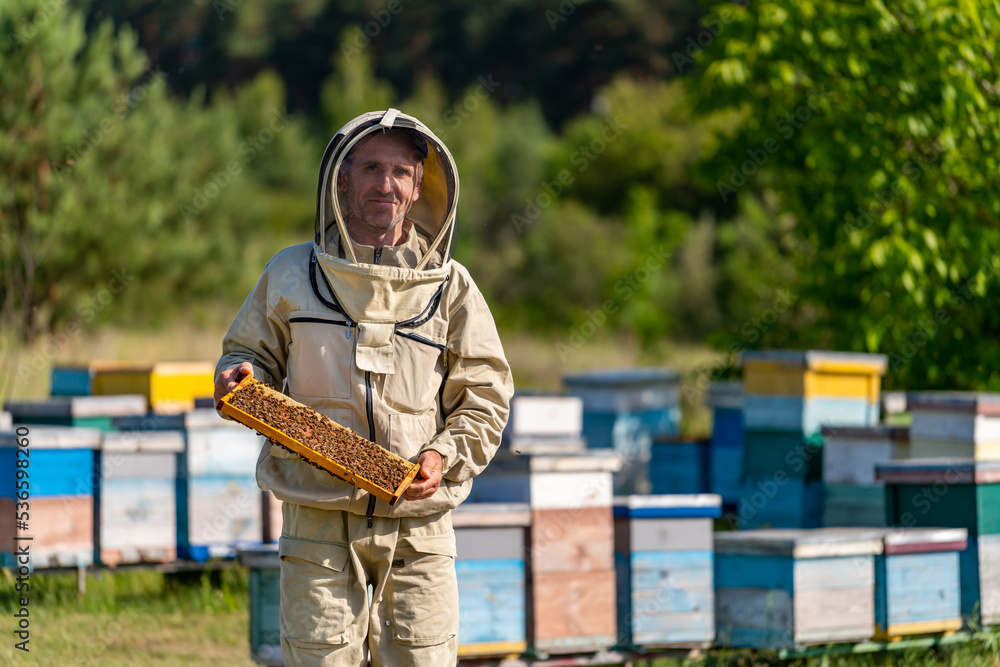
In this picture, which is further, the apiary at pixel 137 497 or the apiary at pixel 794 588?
the apiary at pixel 137 497

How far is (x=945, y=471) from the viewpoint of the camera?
15.8 feet

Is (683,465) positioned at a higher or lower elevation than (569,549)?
higher

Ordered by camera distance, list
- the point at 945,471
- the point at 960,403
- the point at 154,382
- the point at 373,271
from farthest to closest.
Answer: the point at 154,382, the point at 960,403, the point at 945,471, the point at 373,271

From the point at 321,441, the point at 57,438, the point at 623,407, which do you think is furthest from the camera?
the point at 623,407

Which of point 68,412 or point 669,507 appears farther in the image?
point 68,412

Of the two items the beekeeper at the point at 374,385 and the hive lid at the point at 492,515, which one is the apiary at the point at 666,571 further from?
the beekeeper at the point at 374,385

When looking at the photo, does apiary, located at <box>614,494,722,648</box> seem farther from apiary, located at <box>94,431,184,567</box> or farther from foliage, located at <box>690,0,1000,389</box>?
foliage, located at <box>690,0,1000,389</box>

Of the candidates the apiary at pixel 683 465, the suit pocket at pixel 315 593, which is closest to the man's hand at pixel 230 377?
the suit pocket at pixel 315 593

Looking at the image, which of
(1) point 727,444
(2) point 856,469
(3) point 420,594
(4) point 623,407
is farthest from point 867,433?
(3) point 420,594

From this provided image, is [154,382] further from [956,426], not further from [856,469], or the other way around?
[956,426]

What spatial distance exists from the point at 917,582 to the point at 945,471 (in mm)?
490

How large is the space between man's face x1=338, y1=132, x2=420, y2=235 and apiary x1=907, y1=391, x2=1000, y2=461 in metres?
3.50

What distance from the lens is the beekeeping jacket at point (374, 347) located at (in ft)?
8.80

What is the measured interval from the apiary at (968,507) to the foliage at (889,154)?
2339mm
